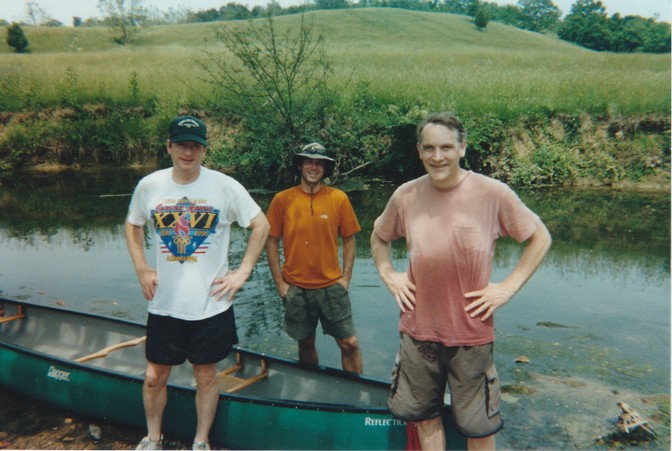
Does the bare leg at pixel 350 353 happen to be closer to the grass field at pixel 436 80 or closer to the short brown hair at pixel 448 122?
the short brown hair at pixel 448 122

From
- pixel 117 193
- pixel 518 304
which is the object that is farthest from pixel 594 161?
pixel 117 193

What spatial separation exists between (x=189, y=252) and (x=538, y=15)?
9716cm

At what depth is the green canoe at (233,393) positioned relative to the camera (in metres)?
4.20

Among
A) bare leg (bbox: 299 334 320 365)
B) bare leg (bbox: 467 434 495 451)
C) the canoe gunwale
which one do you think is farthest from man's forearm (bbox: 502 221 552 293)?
bare leg (bbox: 299 334 320 365)

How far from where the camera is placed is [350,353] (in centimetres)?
490

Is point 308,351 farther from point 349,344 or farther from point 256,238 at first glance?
point 256,238

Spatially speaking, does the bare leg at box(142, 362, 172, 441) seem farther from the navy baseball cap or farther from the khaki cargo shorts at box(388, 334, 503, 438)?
the khaki cargo shorts at box(388, 334, 503, 438)

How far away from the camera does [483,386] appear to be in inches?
123

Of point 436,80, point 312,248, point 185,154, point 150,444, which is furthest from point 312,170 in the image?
point 436,80

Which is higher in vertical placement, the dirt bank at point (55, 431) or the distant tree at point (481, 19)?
the distant tree at point (481, 19)

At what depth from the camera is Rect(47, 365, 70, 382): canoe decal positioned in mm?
5137

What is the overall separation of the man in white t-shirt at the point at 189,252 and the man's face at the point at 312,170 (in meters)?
0.76

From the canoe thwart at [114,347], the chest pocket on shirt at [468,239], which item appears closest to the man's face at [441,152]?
the chest pocket on shirt at [468,239]

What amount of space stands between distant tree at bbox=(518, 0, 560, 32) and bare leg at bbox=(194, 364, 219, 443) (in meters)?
85.5
